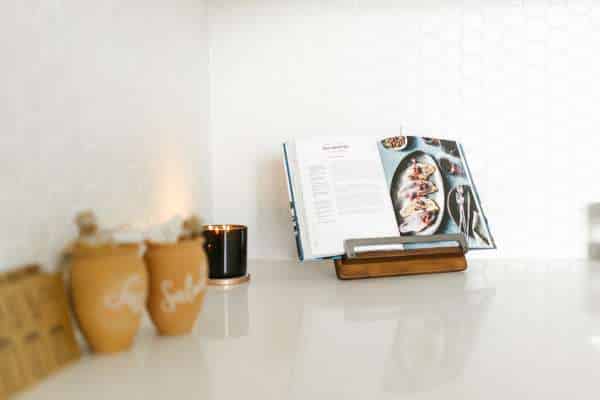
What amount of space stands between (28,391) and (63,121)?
0.34m

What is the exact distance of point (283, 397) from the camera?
491mm

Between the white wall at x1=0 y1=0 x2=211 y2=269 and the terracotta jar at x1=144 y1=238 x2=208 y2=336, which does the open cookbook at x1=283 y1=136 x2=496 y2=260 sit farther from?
the terracotta jar at x1=144 y1=238 x2=208 y2=336

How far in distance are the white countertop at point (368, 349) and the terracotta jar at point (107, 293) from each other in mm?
30

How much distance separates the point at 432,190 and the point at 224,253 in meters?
0.51

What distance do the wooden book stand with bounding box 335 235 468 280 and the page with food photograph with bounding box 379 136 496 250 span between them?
3 cm

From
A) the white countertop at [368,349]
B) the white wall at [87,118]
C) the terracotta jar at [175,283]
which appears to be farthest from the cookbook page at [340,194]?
the terracotta jar at [175,283]

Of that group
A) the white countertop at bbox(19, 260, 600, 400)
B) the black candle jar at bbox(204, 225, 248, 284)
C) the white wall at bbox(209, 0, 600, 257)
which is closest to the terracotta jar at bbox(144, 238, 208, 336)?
the white countertop at bbox(19, 260, 600, 400)

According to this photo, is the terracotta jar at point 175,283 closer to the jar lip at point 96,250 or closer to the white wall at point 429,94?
the jar lip at point 96,250

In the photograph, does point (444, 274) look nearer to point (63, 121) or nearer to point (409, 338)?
point (409, 338)

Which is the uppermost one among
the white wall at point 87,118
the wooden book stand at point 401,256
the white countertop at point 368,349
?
the white wall at point 87,118

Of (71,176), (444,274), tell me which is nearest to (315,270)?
(444,274)

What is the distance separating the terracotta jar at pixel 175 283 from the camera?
639 mm

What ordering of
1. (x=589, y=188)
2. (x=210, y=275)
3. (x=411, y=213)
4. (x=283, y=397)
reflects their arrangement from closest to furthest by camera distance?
(x=283, y=397) < (x=210, y=275) < (x=411, y=213) < (x=589, y=188)

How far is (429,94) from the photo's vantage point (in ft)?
4.46
